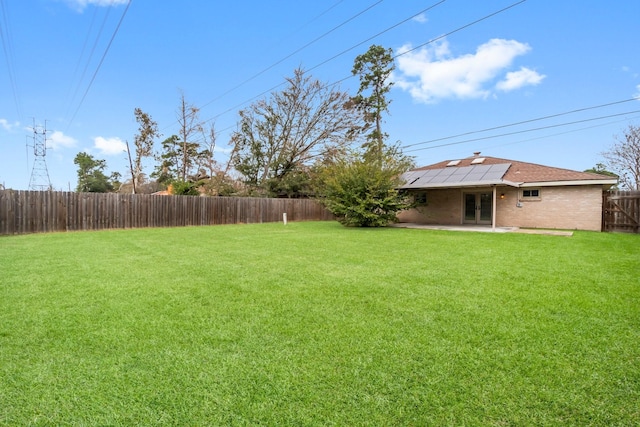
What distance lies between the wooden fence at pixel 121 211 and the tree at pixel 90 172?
95.5ft

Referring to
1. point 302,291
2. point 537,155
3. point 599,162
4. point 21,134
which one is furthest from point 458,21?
point 21,134

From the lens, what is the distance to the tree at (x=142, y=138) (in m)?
25.2

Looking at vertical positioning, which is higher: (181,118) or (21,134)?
(181,118)

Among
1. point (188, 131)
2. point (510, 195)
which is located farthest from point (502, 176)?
point (188, 131)

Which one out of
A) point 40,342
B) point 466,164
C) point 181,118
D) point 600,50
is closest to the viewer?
point 40,342

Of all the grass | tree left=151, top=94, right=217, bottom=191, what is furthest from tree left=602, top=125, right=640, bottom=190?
tree left=151, top=94, right=217, bottom=191

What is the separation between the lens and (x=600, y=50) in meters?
13.0

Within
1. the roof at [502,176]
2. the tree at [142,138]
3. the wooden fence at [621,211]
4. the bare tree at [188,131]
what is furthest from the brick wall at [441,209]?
the tree at [142,138]

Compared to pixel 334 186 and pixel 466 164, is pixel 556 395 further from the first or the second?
pixel 466 164

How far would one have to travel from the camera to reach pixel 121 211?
547 inches

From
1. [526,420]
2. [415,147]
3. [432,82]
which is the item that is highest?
[432,82]

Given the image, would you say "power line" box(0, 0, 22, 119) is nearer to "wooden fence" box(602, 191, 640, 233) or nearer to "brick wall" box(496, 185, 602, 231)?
"brick wall" box(496, 185, 602, 231)

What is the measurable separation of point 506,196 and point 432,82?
752 cm

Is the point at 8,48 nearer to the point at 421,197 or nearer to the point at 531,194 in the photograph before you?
the point at 421,197
